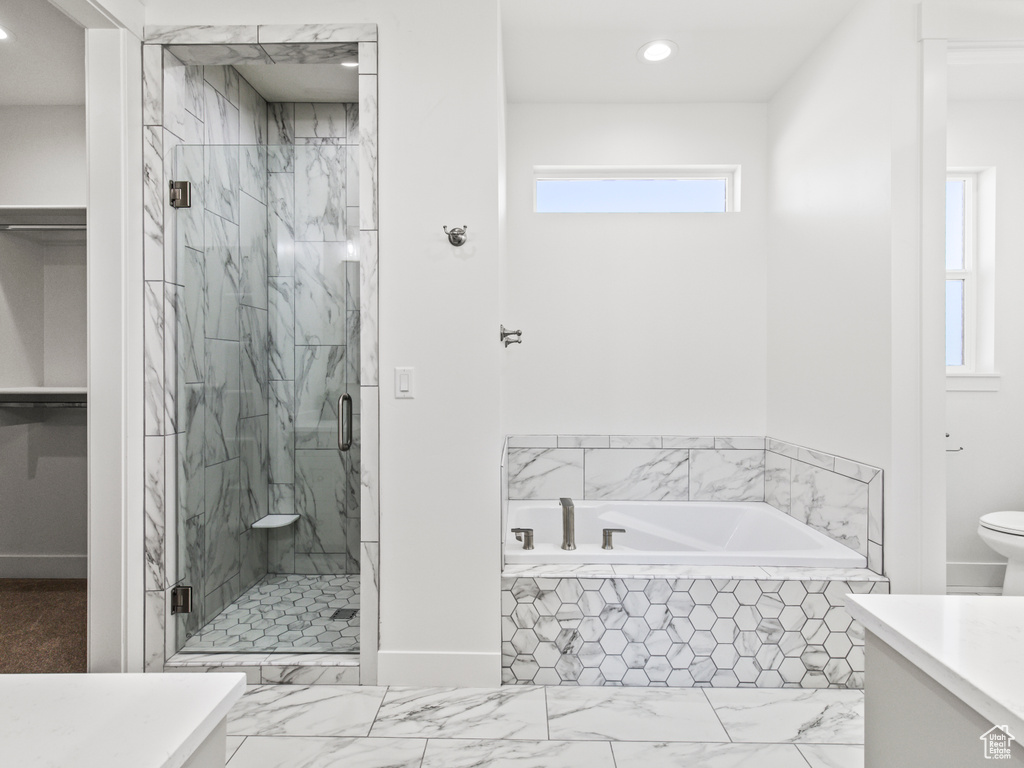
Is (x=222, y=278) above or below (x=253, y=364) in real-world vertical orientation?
above

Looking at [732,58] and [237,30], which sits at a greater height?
[732,58]

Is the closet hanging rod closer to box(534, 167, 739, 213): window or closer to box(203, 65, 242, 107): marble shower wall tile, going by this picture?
box(203, 65, 242, 107): marble shower wall tile

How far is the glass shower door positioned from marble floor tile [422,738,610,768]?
62cm

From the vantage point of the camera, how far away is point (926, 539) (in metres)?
2.07

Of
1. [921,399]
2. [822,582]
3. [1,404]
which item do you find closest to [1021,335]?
[921,399]

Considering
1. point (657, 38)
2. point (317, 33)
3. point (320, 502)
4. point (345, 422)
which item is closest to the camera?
point (317, 33)

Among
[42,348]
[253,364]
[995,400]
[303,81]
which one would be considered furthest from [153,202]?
[995,400]

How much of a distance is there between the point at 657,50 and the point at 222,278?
2.05 metres

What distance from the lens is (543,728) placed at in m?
1.85

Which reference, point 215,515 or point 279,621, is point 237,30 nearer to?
point 215,515

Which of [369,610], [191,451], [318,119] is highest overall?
[318,119]

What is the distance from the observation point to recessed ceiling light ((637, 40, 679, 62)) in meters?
2.54

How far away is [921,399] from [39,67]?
13.1 feet

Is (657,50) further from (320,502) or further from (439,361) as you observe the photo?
(320,502)
